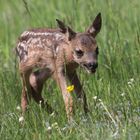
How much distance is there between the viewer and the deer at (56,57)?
909cm

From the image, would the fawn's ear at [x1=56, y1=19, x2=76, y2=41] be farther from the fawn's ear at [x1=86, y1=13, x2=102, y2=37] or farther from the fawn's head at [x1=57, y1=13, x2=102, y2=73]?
the fawn's ear at [x1=86, y1=13, x2=102, y2=37]

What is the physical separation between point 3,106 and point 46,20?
3.70 m

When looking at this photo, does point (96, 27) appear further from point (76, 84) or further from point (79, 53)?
point (76, 84)

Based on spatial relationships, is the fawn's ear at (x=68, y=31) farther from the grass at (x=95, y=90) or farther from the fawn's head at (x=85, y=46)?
the grass at (x=95, y=90)

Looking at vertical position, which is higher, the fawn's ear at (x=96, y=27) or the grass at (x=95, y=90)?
the fawn's ear at (x=96, y=27)

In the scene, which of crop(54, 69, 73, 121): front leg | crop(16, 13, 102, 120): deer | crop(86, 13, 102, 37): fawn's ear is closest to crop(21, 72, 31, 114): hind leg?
crop(16, 13, 102, 120): deer

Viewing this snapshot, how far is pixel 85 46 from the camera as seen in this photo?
9.10 metres

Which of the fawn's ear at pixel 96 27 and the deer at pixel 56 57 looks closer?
the deer at pixel 56 57

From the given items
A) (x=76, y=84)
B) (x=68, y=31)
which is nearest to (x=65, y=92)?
(x=76, y=84)

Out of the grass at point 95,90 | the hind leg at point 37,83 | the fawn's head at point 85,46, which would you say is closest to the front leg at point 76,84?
the grass at point 95,90

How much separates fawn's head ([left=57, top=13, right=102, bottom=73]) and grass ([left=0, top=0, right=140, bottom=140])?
0.35m

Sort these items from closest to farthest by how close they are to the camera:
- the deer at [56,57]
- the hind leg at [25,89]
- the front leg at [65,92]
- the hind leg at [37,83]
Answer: the front leg at [65,92] < the deer at [56,57] < the hind leg at [25,89] < the hind leg at [37,83]

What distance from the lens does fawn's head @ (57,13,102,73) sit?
8945 millimetres

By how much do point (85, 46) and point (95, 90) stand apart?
1.89 ft
